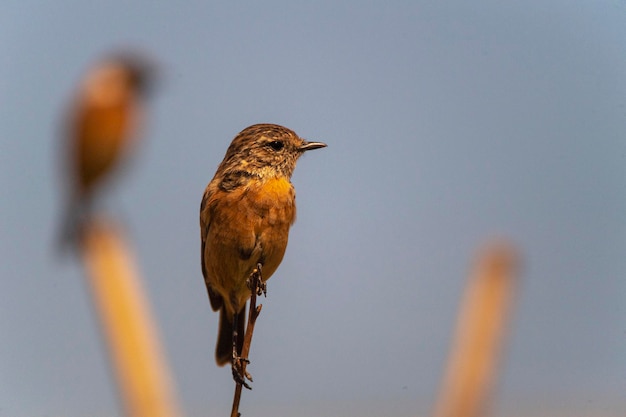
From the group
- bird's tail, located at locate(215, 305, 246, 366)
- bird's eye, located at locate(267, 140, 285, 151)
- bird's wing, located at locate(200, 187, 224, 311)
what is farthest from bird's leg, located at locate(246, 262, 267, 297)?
bird's tail, located at locate(215, 305, 246, 366)

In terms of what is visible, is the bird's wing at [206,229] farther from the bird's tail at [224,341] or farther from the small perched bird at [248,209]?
the bird's tail at [224,341]

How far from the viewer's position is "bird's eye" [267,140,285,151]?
15.9ft

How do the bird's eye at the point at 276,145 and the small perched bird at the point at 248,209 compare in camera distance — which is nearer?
the small perched bird at the point at 248,209

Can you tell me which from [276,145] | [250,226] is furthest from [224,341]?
[276,145]

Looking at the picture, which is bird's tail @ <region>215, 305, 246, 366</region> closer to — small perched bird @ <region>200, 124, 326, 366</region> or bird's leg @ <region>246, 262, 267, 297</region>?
small perched bird @ <region>200, 124, 326, 366</region>

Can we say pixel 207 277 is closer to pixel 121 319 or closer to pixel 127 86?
pixel 127 86

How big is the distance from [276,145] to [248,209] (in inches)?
22.7

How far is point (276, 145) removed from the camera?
4.86m

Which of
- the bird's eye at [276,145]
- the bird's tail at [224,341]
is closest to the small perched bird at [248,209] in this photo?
the bird's eye at [276,145]

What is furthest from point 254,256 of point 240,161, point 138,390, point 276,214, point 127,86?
point 138,390

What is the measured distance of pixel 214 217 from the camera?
4.62 metres

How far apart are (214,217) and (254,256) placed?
373 mm

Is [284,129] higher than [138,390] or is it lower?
higher

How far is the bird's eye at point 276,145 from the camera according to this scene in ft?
15.9
